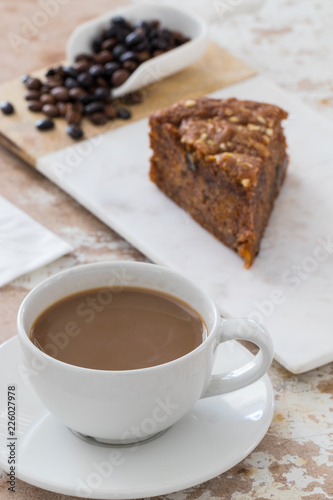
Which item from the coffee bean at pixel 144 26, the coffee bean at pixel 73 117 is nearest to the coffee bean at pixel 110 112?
the coffee bean at pixel 73 117

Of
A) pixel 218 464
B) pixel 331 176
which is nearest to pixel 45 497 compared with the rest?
pixel 218 464

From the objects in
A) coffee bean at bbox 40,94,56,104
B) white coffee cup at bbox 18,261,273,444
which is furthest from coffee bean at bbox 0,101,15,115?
white coffee cup at bbox 18,261,273,444

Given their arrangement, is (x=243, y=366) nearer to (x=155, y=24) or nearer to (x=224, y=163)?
(x=224, y=163)

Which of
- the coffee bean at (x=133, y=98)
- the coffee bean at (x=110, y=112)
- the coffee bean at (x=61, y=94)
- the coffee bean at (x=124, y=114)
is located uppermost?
the coffee bean at (x=61, y=94)

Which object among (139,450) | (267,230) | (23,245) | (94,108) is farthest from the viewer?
(94,108)

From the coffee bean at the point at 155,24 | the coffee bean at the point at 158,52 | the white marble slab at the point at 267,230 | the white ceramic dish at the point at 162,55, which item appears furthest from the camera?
the coffee bean at the point at 155,24

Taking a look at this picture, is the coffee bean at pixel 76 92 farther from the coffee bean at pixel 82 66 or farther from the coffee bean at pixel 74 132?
the coffee bean at pixel 74 132

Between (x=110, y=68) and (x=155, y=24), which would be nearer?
(x=110, y=68)

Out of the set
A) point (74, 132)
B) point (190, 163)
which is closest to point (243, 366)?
point (190, 163)
